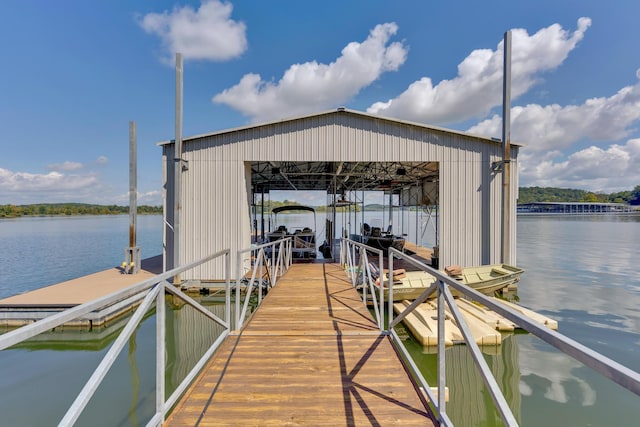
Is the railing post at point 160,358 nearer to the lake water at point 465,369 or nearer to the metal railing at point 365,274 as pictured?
the lake water at point 465,369

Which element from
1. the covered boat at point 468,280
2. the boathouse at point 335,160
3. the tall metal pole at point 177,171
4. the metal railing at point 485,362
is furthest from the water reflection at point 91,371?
the covered boat at point 468,280

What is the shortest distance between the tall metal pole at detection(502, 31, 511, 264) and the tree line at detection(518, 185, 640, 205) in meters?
84.1

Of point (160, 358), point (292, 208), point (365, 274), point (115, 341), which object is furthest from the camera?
point (292, 208)

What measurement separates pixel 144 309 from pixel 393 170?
12.3m

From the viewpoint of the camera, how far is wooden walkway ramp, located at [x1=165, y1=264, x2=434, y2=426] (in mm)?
2156

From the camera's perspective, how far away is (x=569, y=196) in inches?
3292

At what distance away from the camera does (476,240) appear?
8.67m

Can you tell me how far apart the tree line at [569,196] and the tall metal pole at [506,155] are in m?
84.1

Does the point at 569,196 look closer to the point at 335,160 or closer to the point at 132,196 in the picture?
the point at 335,160

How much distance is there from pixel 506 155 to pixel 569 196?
100328mm

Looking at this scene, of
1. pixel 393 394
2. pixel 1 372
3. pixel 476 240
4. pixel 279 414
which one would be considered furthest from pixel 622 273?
pixel 1 372

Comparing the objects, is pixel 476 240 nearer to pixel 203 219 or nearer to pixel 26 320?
pixel 203 219

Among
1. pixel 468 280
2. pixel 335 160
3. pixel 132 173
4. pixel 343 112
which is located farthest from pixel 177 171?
pixel 468 280

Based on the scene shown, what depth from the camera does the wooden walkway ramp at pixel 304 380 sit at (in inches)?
84.9
